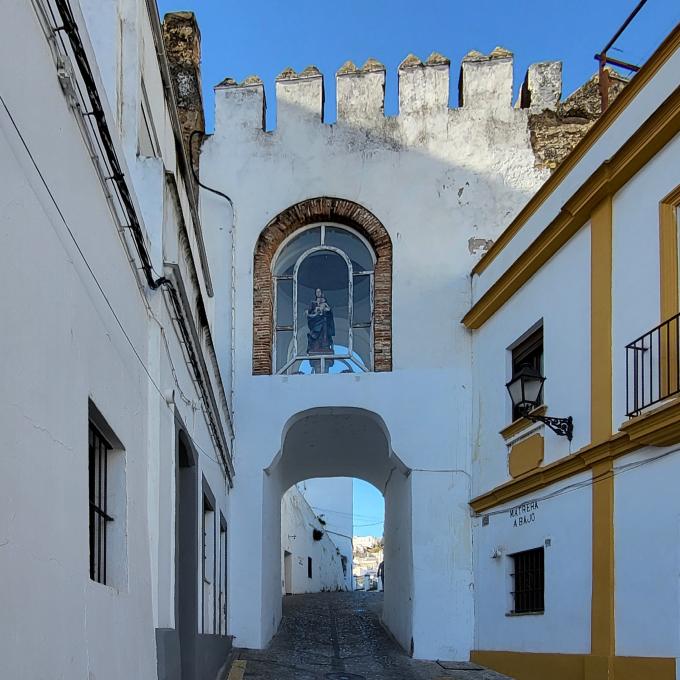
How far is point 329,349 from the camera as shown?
1355 cm

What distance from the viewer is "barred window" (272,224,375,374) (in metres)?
13.5

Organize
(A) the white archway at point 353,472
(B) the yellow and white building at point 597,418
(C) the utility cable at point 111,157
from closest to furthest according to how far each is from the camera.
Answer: (C) the utility cable at point 111,157 < (B) the yellow and white building at point 597,418 < (A) the white archway at point 353,472

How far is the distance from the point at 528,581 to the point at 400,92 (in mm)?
7918

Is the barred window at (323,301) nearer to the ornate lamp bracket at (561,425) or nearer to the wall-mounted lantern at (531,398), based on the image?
the wall-mounted lantern at (531,398)

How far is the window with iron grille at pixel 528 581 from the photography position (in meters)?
9.78

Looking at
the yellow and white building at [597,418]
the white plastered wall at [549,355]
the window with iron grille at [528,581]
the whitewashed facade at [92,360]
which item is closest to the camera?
the whitewashed facade at [92,360]

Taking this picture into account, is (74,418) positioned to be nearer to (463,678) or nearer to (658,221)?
(658,221)

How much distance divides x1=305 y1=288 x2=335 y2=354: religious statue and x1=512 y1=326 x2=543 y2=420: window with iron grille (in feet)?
11.1

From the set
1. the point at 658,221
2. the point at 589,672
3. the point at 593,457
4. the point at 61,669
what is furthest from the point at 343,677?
the point at 61,669

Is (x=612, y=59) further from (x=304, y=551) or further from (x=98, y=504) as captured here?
(x=304, y=551)

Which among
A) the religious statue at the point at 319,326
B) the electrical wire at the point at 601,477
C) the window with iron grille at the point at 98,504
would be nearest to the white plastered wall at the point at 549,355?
the electrical wire at the point at 601,477

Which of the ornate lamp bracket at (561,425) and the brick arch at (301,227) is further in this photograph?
the brick arch at (301,227)

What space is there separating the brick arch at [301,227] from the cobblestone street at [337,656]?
4102mm

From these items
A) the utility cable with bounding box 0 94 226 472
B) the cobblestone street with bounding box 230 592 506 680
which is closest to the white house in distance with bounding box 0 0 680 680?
the utility cable with bounding box 0 94 226 472
